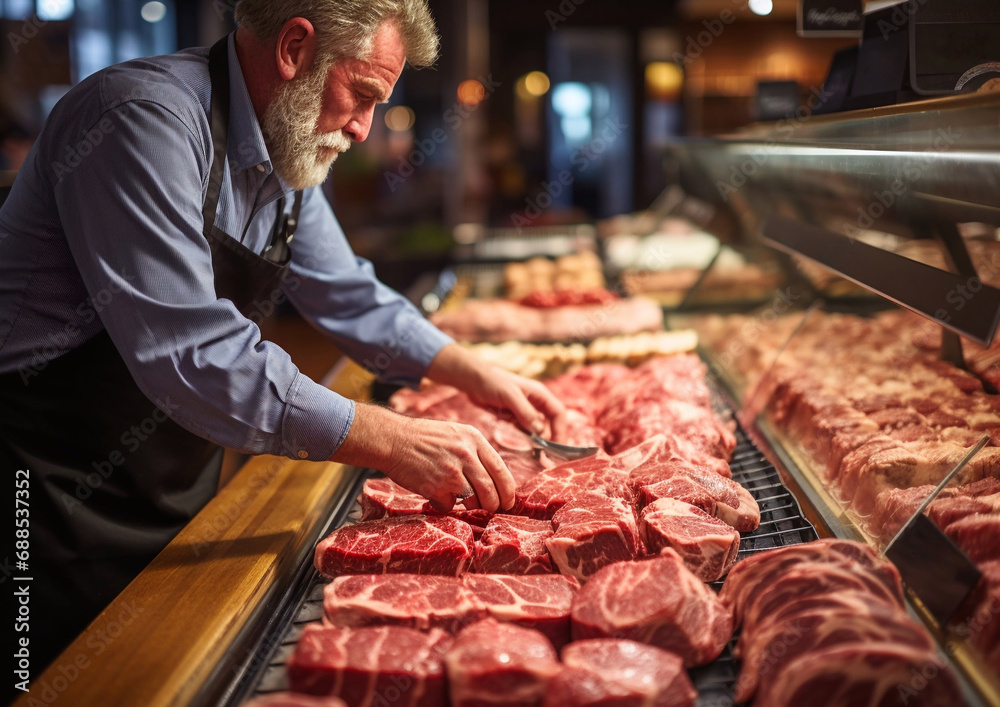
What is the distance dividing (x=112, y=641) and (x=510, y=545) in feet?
2.82

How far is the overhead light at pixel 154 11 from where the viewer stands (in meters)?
10.8

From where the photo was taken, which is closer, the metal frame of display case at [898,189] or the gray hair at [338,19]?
the metal frame of display case at [898,189]

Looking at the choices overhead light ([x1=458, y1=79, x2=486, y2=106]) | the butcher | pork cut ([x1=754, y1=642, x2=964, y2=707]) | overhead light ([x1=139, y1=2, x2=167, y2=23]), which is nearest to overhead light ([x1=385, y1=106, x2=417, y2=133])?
overhead light ([x1=458, y1=79, x2=486, y2=106])

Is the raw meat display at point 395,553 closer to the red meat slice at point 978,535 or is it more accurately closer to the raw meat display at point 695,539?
the raw meat display at point 695,539

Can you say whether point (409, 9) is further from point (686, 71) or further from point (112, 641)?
point (686, 71)

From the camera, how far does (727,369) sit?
3.27m

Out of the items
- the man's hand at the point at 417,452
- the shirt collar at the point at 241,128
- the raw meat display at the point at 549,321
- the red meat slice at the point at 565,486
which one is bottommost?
the raw meat display at the point at 549,321

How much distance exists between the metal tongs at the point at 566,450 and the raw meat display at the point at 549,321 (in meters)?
1.48

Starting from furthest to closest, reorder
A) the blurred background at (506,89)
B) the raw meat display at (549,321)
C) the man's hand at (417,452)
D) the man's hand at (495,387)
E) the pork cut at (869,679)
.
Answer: the blurred background at (506,89)
the raw meat display at (549,321)
the man's hand at (495,387)
the man's hand at (417,452)
the pork cut at (869,679)

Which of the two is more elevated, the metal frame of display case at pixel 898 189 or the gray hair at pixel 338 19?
the gray hair at pixel 338 19

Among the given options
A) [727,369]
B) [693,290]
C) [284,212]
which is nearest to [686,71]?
[693,290]

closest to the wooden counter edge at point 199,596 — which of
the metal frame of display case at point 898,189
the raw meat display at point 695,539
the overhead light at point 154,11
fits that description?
the raw meat display at point 695,539

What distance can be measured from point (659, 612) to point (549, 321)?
2.81 metres

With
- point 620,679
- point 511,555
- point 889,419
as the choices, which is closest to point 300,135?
point 511,555
